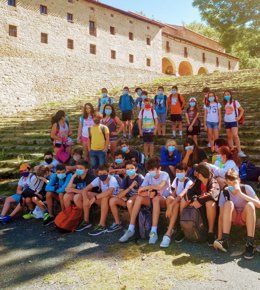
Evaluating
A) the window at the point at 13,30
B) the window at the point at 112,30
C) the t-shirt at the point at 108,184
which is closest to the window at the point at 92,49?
the window at the point at 112,30

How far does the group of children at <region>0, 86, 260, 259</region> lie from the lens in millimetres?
4367

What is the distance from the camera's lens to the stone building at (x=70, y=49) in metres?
22.4

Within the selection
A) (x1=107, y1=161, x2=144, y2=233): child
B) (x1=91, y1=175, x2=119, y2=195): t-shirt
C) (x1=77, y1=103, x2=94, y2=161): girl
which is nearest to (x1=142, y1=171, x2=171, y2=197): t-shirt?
(x1=107, y1=161, x2=144, y2=233): child

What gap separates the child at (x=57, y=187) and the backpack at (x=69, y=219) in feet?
1.60

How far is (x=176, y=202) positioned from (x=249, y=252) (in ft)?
3.92

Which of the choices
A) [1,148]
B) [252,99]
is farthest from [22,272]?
[252,99]

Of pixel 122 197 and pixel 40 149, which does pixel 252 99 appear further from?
pixel 122 197

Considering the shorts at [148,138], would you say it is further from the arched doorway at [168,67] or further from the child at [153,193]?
the arched doorway at [168,67]

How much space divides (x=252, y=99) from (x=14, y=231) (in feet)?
32.2

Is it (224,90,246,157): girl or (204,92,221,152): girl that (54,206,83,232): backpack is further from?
(224,90,246,157): girl

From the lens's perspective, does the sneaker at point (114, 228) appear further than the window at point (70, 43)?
No

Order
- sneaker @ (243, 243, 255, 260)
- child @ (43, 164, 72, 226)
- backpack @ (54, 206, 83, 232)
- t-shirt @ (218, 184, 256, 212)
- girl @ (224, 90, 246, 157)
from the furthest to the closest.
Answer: girl @ (224, 90, 246, 157)
child @ (43, 164, 72, 226)
backpack @ (54, 206, 83, 232)
t-shirt @ (218, 184, 256, 212)
sneaker @ (243, 243, 255, 260)

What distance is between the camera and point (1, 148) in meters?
10.4

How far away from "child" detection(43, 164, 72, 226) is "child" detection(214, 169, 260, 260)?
9.18 feet
